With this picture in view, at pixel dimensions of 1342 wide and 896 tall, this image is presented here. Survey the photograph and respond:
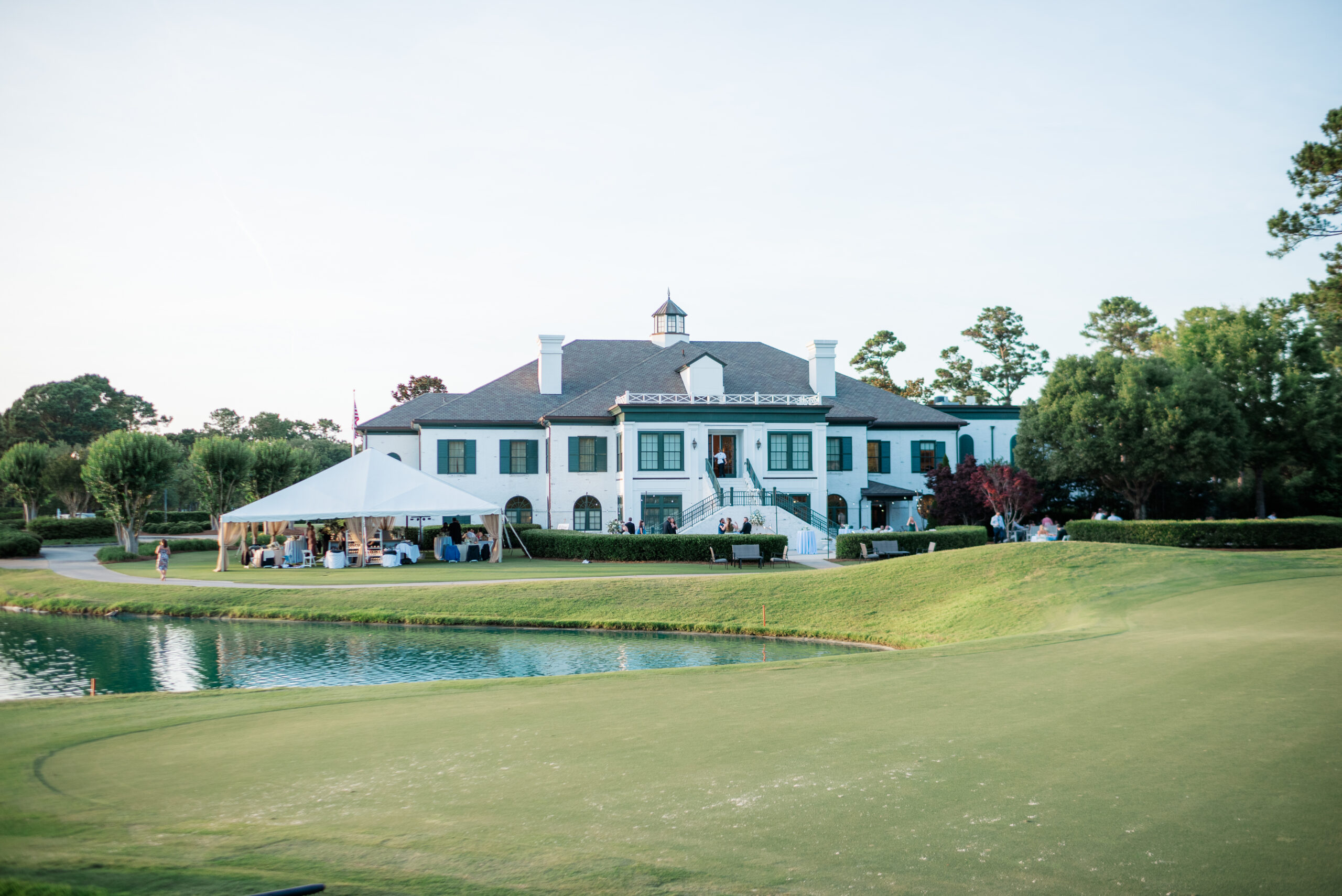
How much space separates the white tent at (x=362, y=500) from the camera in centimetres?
2956

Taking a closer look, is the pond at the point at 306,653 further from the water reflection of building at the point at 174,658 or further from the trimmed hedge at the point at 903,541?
the trimmed hedge at the point at 903,541

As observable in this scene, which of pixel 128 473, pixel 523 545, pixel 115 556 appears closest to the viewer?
pixel 523 545

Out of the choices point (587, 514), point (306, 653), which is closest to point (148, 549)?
point (587, 514)

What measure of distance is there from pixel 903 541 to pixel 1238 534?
11.2 meters

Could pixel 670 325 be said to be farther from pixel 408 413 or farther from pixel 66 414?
pixel 66 414

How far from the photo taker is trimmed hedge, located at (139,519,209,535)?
55125mm

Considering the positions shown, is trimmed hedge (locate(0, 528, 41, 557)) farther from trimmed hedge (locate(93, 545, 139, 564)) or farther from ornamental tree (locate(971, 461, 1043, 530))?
ornamental tree (locate(971, 461, 1043, 530))

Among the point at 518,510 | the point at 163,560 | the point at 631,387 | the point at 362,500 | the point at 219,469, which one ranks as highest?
the point at 631,387

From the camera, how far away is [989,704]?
8.53 metres

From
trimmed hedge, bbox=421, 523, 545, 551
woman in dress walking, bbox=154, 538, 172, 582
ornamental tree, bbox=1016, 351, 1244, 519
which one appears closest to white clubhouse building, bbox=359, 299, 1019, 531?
trimmed hedge, bbox=421, 523, 545, 551

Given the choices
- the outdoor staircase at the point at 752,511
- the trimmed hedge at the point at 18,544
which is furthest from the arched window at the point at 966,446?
the trimmed hedge at the point at 18,544

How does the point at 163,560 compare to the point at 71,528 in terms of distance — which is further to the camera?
the point at 71,528

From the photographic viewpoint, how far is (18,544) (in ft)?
120

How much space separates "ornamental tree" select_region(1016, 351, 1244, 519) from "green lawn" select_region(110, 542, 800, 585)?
1732 cm
